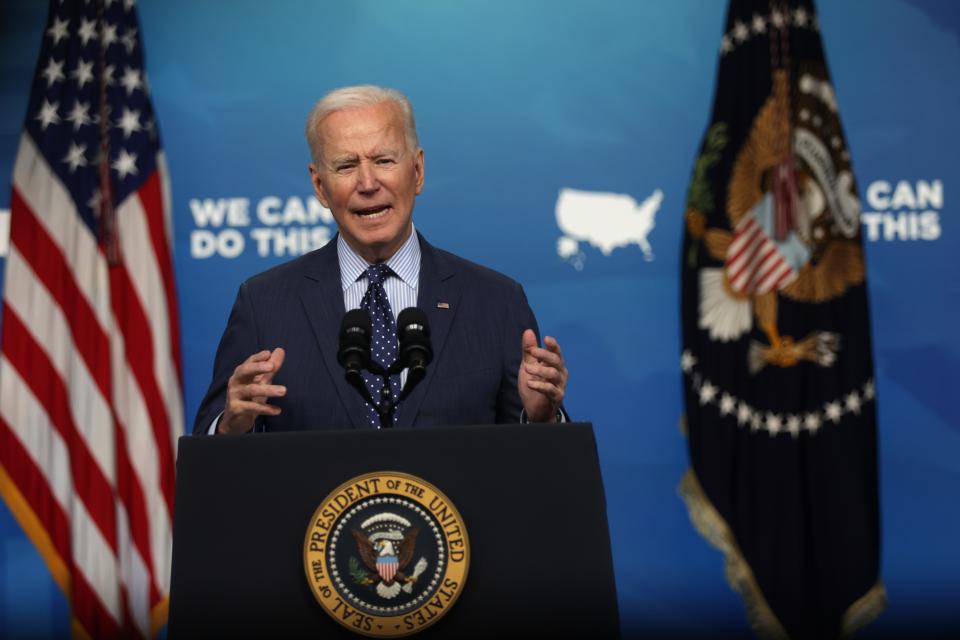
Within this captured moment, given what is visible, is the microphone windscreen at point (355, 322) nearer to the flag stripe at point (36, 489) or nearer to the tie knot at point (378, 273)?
the tie knot at point (378, 273)

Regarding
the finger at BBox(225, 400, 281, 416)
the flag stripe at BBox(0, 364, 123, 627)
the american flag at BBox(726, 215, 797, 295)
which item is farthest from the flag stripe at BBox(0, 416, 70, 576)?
the finger at BBox(225, 400, 281, 416)

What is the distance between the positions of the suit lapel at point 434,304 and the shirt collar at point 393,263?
0.07 ft

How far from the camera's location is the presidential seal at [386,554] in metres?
1.40

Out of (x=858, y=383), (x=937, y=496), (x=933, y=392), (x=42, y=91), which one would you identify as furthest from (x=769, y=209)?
(x=42, y=91)

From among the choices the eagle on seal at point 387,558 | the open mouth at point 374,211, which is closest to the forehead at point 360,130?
the open mouth at point 374,211

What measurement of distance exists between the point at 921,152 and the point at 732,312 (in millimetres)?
1047

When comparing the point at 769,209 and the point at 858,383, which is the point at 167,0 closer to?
the point at 769,209

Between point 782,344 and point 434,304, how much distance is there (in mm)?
2245

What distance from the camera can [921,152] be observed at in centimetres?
423

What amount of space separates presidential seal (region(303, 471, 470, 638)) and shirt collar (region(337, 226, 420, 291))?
76 cm

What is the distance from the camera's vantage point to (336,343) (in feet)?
6.47

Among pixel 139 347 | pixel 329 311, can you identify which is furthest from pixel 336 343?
pixel 139 347

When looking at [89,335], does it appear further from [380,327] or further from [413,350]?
[413,350]

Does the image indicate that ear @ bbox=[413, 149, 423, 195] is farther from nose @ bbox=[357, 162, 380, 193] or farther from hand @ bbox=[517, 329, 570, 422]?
hand @ bbox=[517, 329, 570, 422]
